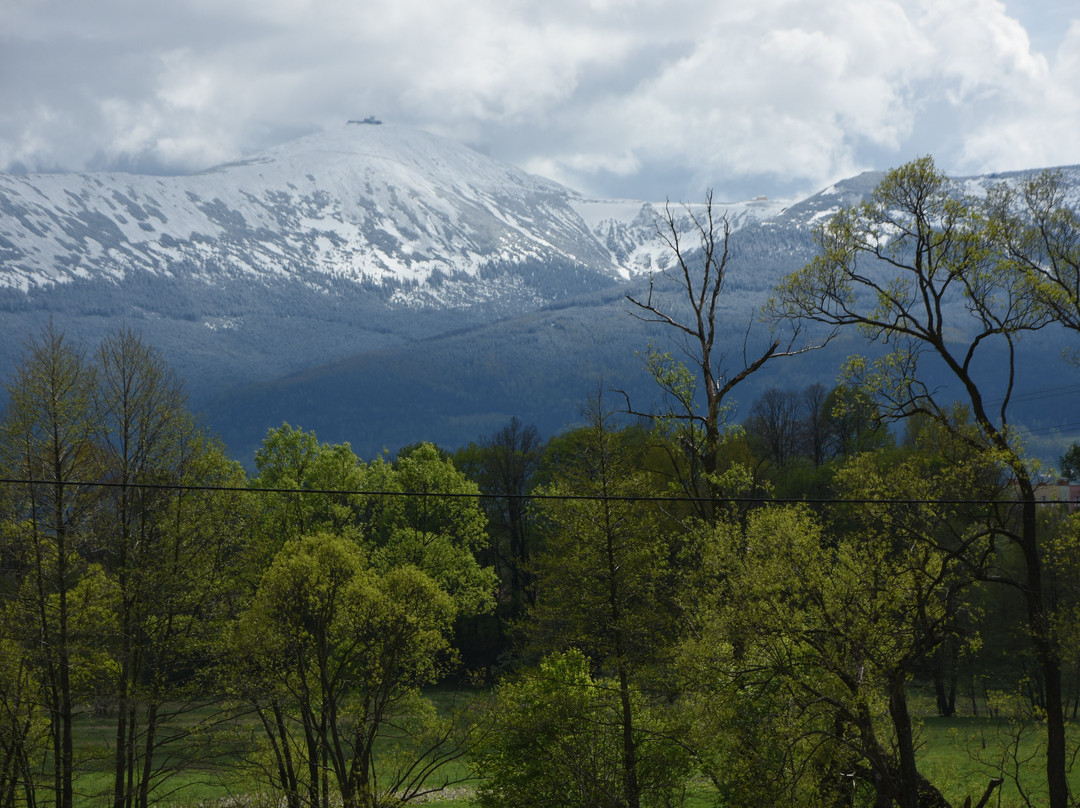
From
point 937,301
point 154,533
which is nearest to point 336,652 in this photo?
point 154,533

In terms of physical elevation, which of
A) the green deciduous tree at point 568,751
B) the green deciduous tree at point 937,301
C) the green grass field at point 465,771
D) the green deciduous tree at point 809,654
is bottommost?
the green grass field at point 465,771

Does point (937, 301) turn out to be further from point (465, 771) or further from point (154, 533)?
point (465, 771)

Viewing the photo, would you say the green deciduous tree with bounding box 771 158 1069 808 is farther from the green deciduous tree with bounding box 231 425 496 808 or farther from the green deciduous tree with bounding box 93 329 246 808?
the green deciduous tree with bounding box 93 329 246 808

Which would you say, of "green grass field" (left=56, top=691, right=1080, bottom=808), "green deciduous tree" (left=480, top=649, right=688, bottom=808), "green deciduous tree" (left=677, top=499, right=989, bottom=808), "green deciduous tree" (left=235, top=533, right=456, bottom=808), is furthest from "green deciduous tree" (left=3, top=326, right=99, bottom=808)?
"green deciduous tree" (left=677, top=499, right=989, bottom=808)

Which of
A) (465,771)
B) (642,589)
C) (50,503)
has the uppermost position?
(50,503)

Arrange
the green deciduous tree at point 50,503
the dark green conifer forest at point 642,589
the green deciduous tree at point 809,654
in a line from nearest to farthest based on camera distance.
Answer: the green deciduous tree at point 809,654 < the dark green conifer forest at point 642,589 < the green deciduous tree at point 50,503

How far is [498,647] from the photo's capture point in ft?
214

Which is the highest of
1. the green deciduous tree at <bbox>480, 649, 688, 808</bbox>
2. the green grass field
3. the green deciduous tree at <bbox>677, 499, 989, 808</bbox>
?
the green deciduous tree at <bbox>677, 499, 989, 808</bbox>

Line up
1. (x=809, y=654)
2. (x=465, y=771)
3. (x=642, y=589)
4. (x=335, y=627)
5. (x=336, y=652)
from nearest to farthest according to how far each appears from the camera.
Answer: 1. (x=809, y=654)
2. (x=642, y=589)
3. (x=335, y=627)
4. (x=336, y=652)
5. (x=465, y=771)

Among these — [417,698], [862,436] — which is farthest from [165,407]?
[862,436]

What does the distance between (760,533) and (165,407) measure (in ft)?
51.9

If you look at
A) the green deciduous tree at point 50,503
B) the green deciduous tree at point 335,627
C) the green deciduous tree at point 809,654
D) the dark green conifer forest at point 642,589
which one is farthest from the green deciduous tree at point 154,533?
the green deciduous tree at point 809,654

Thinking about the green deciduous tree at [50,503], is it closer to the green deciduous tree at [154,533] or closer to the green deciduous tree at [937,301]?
the green deciduous tree at [154,533]

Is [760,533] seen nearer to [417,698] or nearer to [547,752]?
[547,752]
